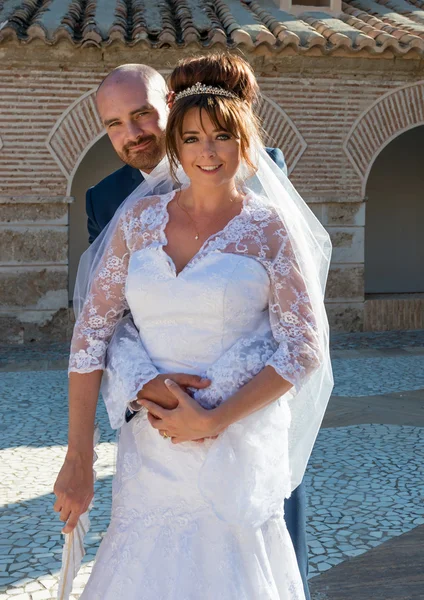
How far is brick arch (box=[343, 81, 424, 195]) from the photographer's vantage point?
10148 mm

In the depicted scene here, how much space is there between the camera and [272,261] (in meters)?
2.10

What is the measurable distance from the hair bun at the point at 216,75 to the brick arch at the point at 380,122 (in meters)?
8.18

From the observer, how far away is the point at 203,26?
9.59 m

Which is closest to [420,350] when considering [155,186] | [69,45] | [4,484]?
[69,45]

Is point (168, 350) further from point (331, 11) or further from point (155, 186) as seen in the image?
point (331, 11)

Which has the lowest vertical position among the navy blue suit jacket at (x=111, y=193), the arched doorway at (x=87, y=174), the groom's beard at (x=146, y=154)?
the navy blue suit jacket at (x=111, y=193)

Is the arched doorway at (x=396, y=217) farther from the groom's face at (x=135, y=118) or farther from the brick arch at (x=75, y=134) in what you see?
the groom's face at (x=135, y=118)

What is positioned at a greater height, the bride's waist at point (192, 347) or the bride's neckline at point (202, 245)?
the bride's neckline at point (202, 245)

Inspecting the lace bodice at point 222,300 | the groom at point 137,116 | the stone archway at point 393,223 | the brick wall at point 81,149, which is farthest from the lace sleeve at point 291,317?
the stone archway at point 393,223

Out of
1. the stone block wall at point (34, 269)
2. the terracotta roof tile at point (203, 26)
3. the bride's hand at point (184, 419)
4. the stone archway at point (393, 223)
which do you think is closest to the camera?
the bride's hand at point (184, 419)

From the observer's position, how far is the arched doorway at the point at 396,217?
42.6 feet

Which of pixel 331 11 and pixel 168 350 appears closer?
pixel 168 350

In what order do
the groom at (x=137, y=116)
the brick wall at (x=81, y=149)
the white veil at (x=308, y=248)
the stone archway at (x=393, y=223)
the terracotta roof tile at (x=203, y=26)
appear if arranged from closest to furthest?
the white veil at (x=308, y=248) → the groom at (x=137, y=116) → the terracotta roof tile at (x=203, y=26) → the brick wall at (x=81, y=149) → the stone archway at (x=393, y=223)

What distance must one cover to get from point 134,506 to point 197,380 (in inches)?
13.7
